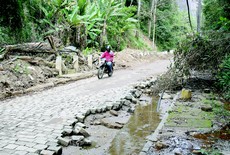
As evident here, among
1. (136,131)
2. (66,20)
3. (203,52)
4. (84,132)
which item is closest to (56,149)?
(84,132)

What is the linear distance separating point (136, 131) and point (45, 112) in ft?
8.70

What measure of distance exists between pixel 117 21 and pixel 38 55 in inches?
485

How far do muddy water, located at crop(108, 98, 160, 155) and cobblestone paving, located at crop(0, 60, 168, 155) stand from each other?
46.2 inches

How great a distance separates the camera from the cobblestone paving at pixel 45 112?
18.0ft

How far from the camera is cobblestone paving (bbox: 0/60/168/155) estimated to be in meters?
5.47

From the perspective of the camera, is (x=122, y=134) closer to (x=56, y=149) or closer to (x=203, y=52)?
(x=56, y=149)

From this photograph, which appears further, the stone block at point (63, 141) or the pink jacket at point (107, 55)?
the pink jacket at point (107, 55)

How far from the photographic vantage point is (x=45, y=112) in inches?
306

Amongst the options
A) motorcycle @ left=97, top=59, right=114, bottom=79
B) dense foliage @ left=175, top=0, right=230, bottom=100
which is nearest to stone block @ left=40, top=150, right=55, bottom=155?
dense foliage @ left=175, top=0, right=230, bottom=100

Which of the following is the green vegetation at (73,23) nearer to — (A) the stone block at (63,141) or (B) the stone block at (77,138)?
(B) the stone block at (77,138)

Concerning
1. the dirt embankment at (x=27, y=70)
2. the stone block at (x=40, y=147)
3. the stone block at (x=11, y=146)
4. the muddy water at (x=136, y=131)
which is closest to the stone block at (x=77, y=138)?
the muddy water at (x=136, y=131)

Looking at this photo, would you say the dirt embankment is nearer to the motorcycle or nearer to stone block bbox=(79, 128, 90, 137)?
the motorcycle

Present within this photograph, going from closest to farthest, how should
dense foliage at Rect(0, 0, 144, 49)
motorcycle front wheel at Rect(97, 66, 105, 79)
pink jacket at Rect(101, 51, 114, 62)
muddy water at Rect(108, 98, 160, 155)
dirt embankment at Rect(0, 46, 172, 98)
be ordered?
1. muddy water at Rect(108, 98, 160, 155)
2. dirt embankment at Rect(0, 46, 172, 98)
3. motorcycle front wheel at Rect(97, 66, 105, 79)
4. pink jacket at Rect(101, 51, 114, 62)
5. dense foliage at Rect(0, 0, 144, 49)

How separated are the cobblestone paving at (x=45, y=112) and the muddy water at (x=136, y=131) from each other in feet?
3.85
